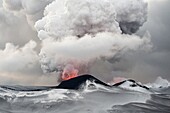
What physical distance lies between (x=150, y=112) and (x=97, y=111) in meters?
19.8

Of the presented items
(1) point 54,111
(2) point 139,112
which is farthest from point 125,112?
(1) point 54,111

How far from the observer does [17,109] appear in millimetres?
140750

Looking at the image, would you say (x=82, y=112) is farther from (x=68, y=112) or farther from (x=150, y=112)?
(x=150, y=112)

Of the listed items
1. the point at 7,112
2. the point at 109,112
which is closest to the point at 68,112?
the point at 109,112

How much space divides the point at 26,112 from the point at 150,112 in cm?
4322

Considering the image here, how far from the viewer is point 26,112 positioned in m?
129

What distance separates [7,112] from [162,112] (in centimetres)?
5624

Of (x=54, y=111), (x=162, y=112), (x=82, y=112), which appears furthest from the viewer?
(x=162, y=112)

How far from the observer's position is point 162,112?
138 meters

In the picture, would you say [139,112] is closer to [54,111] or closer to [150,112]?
[150,112]

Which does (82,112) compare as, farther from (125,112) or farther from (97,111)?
(125,112)

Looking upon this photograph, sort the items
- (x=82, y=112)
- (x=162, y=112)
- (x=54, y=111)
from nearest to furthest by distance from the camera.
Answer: (x=82, y=112) < (x=54, y=111) < (x=162, y=112)

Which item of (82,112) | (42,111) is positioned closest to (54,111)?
(42,111)

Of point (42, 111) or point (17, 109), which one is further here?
point (17, 109)
